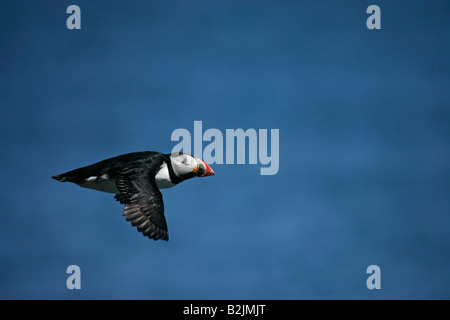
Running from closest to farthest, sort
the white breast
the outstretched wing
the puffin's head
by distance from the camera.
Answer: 1. the outstretched wing
2. the white breast
3. the puffin's head

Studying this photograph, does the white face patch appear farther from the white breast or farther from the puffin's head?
the white breast

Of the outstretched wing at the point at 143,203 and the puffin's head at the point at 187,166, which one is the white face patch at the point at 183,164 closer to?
the puffin's head at the point at 187,166

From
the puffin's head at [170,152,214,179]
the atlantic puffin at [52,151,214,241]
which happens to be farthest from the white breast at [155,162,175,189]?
the puffin's head at [170,152,214,179]

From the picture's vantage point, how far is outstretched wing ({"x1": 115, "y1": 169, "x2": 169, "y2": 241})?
776 cm

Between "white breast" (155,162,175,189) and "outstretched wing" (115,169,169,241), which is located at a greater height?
"white breast" (155,162,175,189)

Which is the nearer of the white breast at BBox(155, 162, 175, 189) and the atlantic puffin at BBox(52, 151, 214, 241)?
the atlantic puffin at BBox(52, 151, 214, 241)

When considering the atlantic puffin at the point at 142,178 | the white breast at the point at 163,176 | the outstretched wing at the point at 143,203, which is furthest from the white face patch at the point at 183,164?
the outstretched wing at the point at 143,203

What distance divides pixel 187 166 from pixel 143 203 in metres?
1.21

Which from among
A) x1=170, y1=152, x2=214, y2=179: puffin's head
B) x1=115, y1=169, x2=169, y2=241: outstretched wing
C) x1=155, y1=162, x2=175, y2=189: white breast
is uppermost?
x1=170, y1=152, x2=214, y2=179: puffin's head

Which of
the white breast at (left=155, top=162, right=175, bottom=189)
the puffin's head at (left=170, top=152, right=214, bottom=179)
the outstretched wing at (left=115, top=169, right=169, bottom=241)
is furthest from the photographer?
the puffin's head at (left=170, top=152, right=214, bottom=179)

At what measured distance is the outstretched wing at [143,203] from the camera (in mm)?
7758
